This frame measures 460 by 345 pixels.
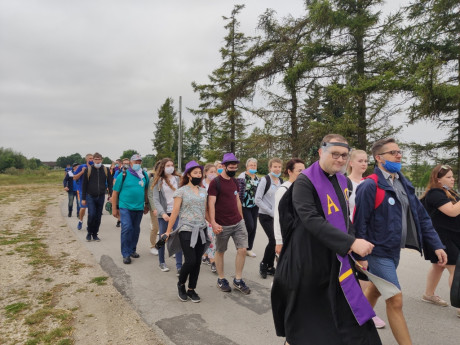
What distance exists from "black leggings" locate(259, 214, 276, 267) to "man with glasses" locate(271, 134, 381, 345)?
2866mm

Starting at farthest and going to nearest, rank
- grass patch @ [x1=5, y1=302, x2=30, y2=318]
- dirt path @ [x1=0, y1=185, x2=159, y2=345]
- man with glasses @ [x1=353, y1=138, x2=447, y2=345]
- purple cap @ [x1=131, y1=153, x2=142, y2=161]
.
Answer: purple cap @ [x1=131, y1=153, x2=142, y2=161] < grass patch @ [x1=5, y1=302, x2=30, y2=318] < dirt path @ [x1=0, y1=185, x2=159, y2=345] < man with glasses @ [x1=353, y1=138, x2=447, y2=345]

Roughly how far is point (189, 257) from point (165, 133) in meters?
52.4

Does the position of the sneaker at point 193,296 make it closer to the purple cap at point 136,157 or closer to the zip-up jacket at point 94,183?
the purple cap at point 136,157

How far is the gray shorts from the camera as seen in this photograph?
486 cm

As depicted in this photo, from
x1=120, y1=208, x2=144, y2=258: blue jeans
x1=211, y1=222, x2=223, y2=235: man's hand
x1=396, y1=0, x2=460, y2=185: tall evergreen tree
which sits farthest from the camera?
x1=396, y1=0, x2=460, y2=185: tall evergreen tree

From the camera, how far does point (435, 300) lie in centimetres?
429

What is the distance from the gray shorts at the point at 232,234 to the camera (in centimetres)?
486

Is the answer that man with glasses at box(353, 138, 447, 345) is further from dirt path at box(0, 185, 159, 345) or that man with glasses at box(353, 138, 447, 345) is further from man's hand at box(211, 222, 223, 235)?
dirt path at box(0, 185, 159, 345)

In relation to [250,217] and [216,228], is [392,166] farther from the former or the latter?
[250,217]

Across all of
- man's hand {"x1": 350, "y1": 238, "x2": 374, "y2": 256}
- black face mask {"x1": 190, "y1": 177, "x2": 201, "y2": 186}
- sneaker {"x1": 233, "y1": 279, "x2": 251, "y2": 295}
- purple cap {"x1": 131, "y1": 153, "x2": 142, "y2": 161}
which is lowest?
sneaker {"x1": 233, "y1": 279, "x2": 251, "y2": 295}

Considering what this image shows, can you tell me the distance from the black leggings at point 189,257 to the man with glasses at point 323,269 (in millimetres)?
2023

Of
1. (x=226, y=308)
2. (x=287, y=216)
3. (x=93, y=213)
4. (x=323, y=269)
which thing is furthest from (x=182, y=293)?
(x=93, y=213)

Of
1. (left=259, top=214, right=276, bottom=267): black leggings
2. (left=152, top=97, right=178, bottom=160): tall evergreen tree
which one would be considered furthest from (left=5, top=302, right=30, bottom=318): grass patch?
(left=152, top=97, right=178, bottom=160): tall evergreen tree

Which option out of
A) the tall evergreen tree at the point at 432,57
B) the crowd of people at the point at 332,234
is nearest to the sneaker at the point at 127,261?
the crowd of people at the point at 332,234
